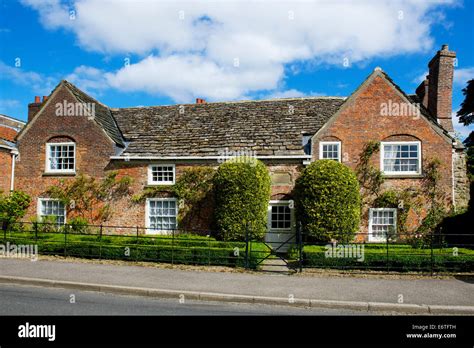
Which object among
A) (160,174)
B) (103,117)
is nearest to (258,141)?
(160,174)

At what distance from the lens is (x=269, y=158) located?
1891cm

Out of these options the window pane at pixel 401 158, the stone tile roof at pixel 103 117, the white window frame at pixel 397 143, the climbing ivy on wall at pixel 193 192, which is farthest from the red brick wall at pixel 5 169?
the window pane at pixel 401 158

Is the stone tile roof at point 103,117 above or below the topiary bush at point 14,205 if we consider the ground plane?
above

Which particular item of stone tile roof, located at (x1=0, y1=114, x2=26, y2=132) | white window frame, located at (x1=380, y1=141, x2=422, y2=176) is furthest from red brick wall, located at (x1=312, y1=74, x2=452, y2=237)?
stone tile roof, located at (x1=0, y1=114, x2=26, y2=132)

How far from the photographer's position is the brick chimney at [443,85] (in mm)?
19844

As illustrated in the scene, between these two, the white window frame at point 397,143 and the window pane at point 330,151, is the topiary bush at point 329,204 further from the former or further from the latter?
the white window frame at point 397,143

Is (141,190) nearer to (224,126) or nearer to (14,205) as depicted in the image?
(224,126)

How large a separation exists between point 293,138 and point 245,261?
864 centimetres

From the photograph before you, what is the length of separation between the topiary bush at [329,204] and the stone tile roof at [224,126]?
305 cm

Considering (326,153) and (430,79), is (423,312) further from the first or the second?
(430,79)

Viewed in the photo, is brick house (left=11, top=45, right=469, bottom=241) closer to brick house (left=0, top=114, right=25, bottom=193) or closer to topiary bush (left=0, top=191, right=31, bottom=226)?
brick house (left=0, top=114, right=25, bottom=193)

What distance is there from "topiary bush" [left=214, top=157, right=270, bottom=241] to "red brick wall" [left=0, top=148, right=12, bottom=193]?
12.6m

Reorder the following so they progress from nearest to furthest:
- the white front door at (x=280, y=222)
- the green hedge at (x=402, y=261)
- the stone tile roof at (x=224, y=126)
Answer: the green hedge at (x=402, y=261), the white front door at (x=280, y=222), the stone tile roof at (x=224, y=126)

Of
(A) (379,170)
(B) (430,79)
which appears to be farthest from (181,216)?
(B) (430,79)
